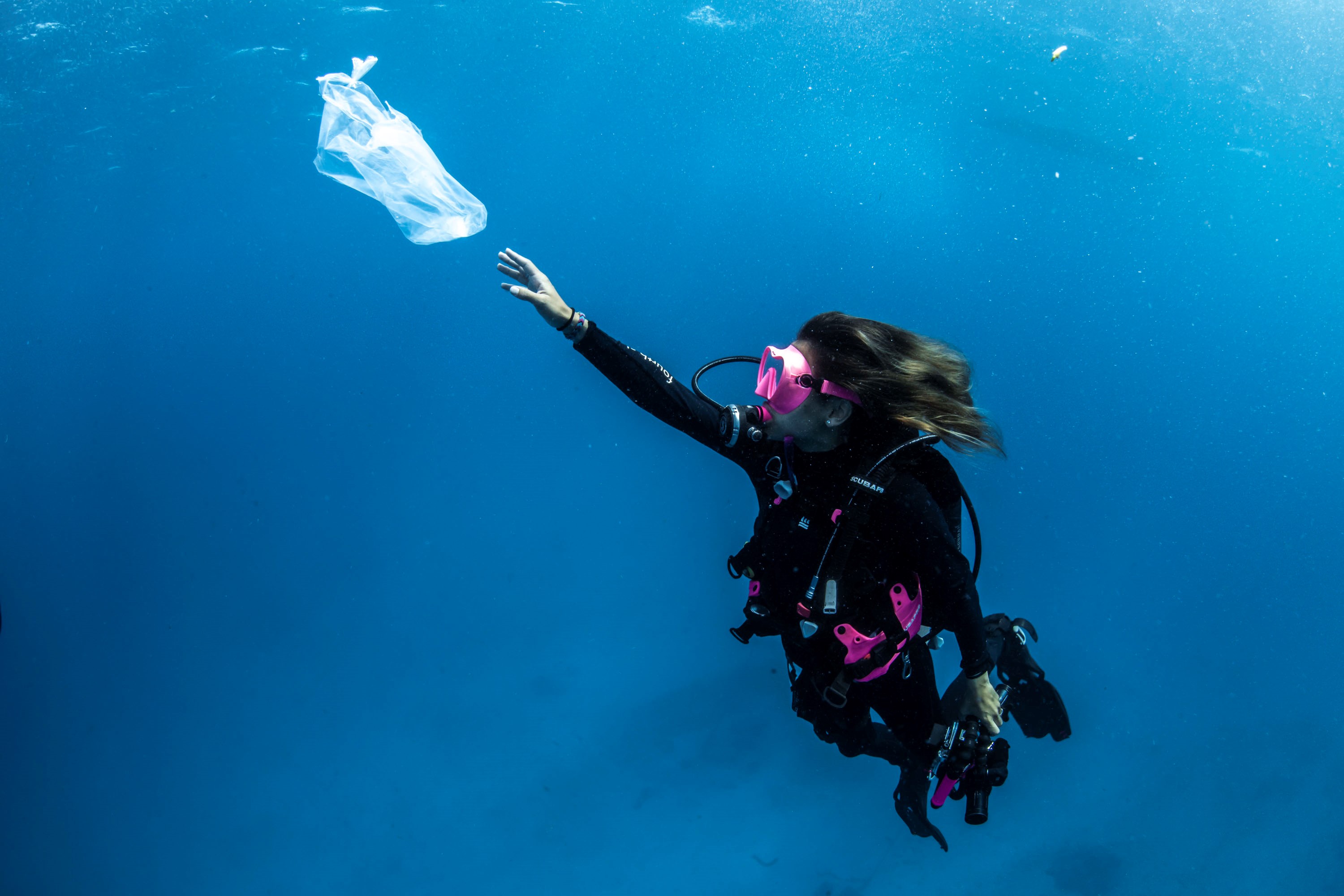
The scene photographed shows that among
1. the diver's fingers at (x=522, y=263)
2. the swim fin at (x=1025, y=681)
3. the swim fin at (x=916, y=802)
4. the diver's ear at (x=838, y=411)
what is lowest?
the swim fin at (x=916, y=802)

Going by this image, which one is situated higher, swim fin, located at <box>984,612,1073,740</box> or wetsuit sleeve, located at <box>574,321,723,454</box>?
wetsuit sleeve, located at <box>574,321,723,454</box>

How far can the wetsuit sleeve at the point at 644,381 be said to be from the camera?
1988mm

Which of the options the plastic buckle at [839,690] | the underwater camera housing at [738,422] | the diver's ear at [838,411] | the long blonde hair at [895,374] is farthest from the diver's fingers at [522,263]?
the plastic buckle at [839,690]

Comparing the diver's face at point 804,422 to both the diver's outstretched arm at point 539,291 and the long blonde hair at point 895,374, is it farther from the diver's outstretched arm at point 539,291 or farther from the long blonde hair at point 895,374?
the diver's outstretched arm at point 539,291

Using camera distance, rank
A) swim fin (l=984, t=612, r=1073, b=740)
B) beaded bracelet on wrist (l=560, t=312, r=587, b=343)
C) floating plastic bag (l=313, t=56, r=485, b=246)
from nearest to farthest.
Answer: beaded bracelet on wrist (l=560, t=312, r=587, b=343) → floating plastic bag (l=313, t=56, r=485, b=246) → swim fin (l=984, t=612, r=1073, b=740)

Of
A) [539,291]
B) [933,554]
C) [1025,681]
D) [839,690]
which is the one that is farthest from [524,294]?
[1025,681]

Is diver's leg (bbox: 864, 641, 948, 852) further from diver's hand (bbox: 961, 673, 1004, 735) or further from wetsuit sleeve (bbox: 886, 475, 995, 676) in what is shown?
wetsuit sleeve (bbox: 886, 475, 995, 676)

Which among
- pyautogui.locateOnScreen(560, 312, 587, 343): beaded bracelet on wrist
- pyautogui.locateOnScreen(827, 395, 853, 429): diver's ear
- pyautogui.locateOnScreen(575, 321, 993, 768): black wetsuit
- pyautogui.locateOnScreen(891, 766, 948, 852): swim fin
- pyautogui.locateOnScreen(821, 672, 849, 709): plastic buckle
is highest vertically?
pyautogui.locateOnScreen(560, 312, 587, 343): beaded bracelet on wrist

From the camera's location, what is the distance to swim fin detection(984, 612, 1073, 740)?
298 centimetres

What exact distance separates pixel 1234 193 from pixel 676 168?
3109mm

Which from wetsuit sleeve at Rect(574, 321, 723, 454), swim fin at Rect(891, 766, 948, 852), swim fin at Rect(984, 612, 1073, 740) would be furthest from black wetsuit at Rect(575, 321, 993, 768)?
swim fin at Rect(984, 612, 1073, 740)

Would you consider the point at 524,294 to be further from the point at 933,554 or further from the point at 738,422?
the point at 933,554

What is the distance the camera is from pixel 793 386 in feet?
6.90

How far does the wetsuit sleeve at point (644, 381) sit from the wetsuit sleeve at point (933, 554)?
0.63 meters
